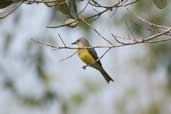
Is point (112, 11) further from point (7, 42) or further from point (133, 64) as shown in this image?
point (133, 64)

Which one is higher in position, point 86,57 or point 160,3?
point 160,3

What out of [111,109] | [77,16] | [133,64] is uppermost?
[77,16]

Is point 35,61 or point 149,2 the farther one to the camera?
point 149,2

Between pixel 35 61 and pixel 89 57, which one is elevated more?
pixel 89 57

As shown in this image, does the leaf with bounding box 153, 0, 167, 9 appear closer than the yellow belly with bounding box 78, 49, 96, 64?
Yes

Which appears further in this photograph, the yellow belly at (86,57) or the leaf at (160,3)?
the yellow belly at (86,57)

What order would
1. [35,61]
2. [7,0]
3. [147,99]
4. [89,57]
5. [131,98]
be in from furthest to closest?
1. [131,98]
2. [147,99]
3. [35,61]
4. [89,57]
5. [7,0]

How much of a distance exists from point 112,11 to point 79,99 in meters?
7.53

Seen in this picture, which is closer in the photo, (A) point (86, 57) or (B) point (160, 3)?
(B) point (160, 3)

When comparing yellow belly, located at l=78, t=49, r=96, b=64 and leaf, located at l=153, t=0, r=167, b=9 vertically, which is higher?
leaf, located at l=153, t=0, r=167, b=9

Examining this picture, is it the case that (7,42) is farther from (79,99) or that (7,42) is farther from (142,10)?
(79,99)

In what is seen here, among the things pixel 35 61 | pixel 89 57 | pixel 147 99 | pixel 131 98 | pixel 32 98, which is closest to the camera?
pixel 89 57

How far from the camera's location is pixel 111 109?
10086 mm

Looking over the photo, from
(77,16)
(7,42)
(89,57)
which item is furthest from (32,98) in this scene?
(77,16)
